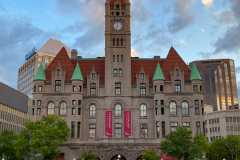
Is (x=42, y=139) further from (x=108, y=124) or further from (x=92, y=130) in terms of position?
(x=108, y=124)

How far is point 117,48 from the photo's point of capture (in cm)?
8669

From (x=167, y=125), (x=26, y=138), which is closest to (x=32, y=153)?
(x=26, y=138)

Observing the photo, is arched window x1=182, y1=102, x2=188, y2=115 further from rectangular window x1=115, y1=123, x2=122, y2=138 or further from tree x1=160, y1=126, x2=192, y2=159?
rectangular window x1=115, y1=123, x2=122, y2=138

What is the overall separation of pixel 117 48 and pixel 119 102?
1409cm

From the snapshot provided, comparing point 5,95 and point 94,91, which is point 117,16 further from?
point 5,95

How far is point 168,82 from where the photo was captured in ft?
272

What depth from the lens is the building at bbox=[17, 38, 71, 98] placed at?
179 meters

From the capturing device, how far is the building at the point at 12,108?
348 ft

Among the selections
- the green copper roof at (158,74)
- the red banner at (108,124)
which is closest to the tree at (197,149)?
the green copper roof at (158,74)

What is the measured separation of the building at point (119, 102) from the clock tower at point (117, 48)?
0.25 meters

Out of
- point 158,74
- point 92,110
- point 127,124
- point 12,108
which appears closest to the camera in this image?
point 127,124

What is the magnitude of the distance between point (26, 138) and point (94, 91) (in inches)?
851

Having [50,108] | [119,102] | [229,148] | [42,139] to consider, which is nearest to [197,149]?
[229,148]

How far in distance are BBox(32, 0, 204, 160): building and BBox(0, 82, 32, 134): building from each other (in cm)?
2856
